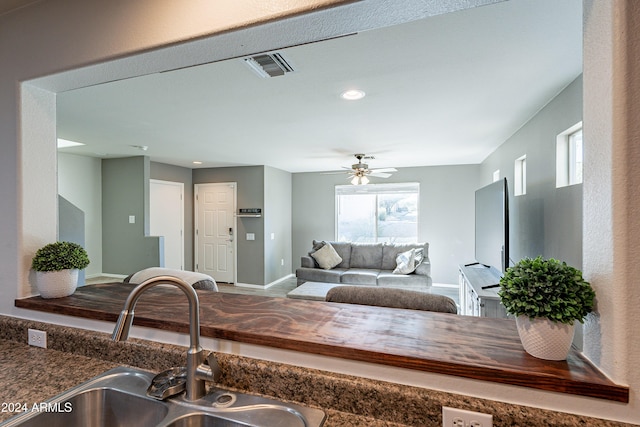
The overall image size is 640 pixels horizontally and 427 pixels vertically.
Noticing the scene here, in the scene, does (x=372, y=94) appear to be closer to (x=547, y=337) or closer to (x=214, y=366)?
(x=547, y=337)

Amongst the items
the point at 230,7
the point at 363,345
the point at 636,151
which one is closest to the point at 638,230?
the point at 636,151

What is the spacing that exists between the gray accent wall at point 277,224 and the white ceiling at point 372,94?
1855 millimetres

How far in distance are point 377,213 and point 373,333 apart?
5555mm

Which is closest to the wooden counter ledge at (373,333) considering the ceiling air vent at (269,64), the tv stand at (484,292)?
the tv stand at (484,292)

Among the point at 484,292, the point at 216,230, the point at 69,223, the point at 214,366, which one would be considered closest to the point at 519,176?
the point at 484,292

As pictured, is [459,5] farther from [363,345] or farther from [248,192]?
[248,192]

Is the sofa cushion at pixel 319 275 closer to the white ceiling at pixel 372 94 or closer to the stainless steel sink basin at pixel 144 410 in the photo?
the white ceiling at pixel 372 94

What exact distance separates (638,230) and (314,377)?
89cm

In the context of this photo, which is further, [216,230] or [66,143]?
[216,230]

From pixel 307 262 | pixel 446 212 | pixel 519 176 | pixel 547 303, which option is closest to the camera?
pixel 547 303

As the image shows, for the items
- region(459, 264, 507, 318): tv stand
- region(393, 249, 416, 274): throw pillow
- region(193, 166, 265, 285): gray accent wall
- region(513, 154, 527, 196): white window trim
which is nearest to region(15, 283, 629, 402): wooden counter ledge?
region(459, 264, 507, 318): tv stand

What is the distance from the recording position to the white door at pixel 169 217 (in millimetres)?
5469

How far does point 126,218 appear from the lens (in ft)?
16.9

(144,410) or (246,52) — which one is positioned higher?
(246,52)
